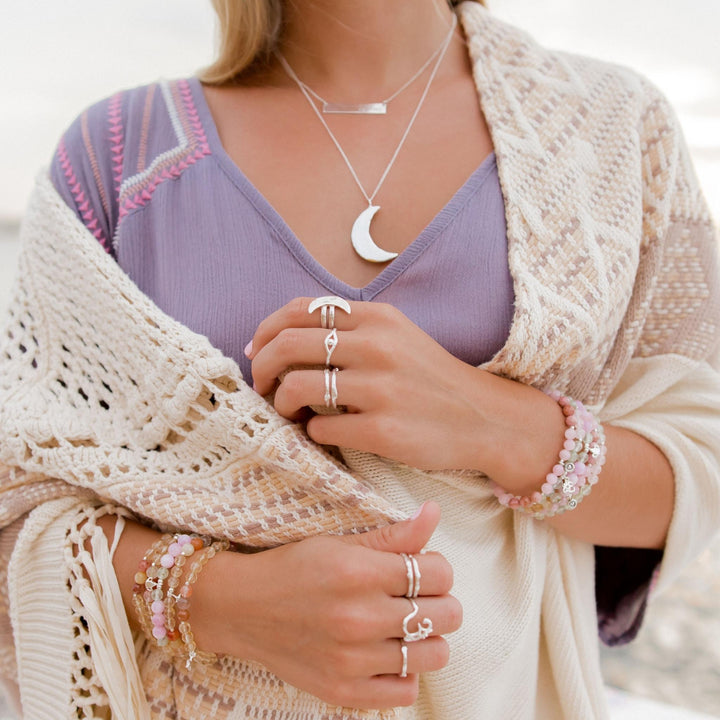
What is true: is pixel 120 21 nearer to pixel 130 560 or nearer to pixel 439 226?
pixel 439 226

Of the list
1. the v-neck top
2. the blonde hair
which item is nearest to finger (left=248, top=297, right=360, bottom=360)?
the v-neck top

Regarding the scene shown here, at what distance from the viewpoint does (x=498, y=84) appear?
83cm

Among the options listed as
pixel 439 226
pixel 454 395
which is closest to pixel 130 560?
pixel 454 395

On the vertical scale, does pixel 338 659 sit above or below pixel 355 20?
below

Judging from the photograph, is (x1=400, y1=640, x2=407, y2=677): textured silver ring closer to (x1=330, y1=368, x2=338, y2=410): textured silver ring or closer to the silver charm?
(x1=330, y1=368, x2=338, y2=410): textured silver ring

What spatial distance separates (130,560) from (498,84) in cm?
72

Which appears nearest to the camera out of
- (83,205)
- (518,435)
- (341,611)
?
(341,611)

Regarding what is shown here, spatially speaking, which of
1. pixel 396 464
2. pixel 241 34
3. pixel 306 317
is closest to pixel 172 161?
pixel 241 34

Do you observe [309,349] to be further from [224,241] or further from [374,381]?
[224,241]

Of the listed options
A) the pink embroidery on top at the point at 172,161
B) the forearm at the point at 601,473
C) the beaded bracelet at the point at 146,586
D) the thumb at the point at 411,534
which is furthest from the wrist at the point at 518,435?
the pink embroidery on top at the point at 172,161

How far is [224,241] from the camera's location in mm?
733

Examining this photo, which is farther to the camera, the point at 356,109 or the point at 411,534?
the point at 356,109

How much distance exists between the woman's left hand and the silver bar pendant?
38 cm

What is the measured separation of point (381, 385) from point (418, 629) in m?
0.21
